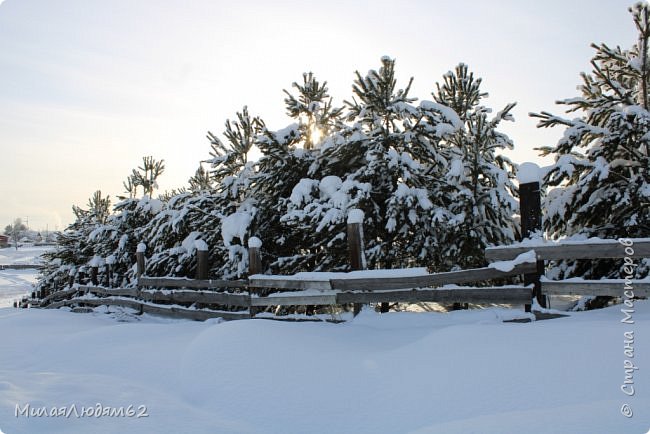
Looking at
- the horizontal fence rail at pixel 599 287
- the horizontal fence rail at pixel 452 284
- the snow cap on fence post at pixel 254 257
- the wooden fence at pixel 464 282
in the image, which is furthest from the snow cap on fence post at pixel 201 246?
the horizontal fence rail at pixel 599 287

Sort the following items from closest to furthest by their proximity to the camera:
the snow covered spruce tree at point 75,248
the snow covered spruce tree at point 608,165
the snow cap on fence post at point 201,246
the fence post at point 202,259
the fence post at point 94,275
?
the snow covered spruce tree at point 608,165, the fence post at point 202,259, the snow cap on fence post at point 201,246, the fence post at point 94,275, the snow covered spruce tree at point 75,248

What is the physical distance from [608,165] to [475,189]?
7.51 feet

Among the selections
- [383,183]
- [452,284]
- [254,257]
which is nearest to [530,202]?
[452,284]

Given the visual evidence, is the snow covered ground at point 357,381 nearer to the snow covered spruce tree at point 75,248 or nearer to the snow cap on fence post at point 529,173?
the snow cap on fence post at point 529,173

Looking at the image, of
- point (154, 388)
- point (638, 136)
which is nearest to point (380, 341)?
point (154, 388)

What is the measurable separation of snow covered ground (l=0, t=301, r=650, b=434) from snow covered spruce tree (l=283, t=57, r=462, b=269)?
9.62 feet

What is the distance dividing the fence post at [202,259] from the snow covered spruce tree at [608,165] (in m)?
7.16

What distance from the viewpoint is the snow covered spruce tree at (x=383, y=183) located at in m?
8.16

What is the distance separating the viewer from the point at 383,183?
8633mm

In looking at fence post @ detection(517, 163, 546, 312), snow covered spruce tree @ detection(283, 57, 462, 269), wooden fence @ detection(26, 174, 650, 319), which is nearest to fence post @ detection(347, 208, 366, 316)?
wooden fence @ detection(26, 174, 650, 319)

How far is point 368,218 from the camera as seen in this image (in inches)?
332

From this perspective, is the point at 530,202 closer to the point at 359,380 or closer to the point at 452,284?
the point at 452,284

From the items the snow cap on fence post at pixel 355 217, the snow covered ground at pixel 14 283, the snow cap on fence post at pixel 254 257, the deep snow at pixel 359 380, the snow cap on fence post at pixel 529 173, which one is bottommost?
the snow covered ground at pixel 14 283

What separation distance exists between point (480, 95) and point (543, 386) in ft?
24.4
